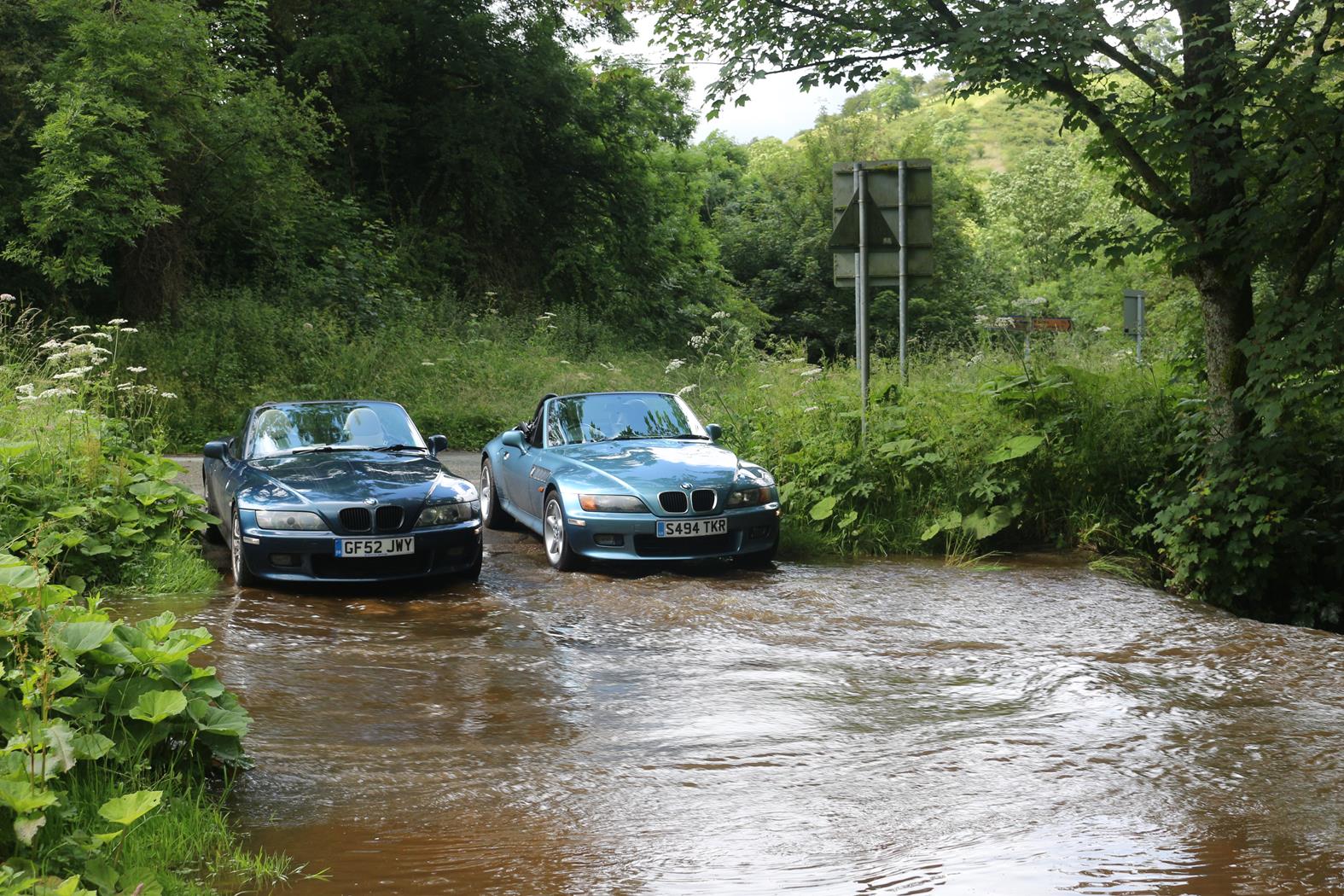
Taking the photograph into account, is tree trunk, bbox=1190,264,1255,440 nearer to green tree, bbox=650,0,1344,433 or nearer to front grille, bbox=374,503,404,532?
green tree, bbox=650,0,1344,433

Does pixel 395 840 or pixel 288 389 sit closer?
pixel 395 840

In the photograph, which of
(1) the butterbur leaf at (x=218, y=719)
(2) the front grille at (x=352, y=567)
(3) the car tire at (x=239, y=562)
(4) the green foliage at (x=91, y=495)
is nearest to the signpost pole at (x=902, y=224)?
(2) the front grille at (x=352, y=567)

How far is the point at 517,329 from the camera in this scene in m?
27.2

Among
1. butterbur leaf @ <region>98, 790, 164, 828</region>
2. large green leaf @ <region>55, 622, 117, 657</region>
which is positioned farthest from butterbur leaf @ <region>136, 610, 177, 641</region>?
butterbur leaf @ <region>98, 790, 164, 828</region>

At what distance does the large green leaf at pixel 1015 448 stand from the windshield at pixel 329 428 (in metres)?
5.30

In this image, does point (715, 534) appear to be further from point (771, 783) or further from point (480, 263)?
point (480, 263)

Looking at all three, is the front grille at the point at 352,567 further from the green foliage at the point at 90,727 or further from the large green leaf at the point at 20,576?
the large green leaf at the point at 20,576

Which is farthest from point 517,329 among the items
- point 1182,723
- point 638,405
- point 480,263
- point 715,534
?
point 1182,723

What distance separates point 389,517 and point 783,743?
4.62 metres

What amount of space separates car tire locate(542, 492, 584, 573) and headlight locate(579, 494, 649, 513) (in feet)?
0.91

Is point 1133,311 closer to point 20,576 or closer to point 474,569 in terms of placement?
point 474,569

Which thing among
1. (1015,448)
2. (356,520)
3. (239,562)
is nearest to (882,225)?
(1015,448)

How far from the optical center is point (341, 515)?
9.02 meters

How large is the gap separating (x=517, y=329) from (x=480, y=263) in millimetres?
5881
